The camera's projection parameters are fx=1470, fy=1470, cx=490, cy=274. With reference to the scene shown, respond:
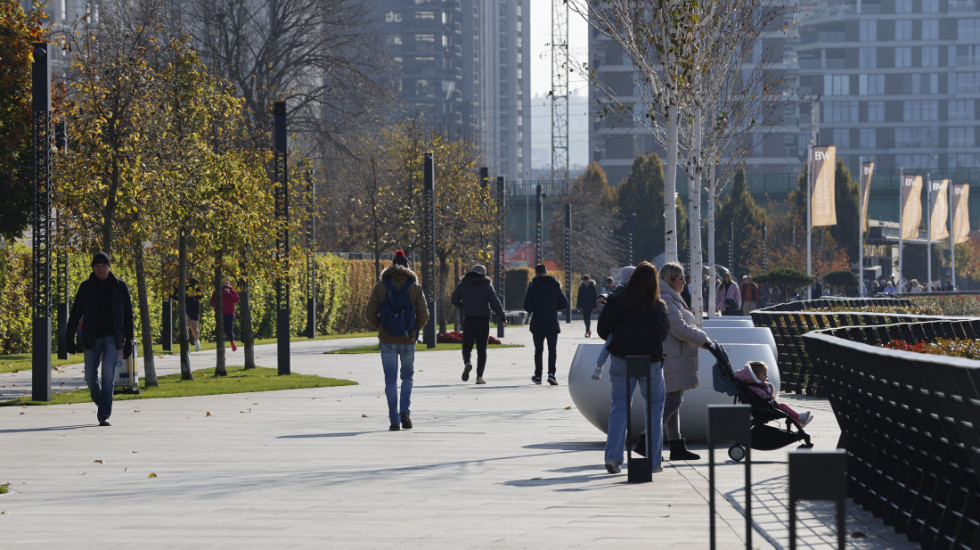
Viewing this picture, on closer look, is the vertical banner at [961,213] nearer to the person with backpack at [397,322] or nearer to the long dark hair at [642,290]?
the person with backpack at [397,322]

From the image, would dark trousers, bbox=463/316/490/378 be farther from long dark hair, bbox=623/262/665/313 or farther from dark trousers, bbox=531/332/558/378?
long dark hair, bbox=623/262/665/313

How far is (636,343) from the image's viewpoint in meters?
11.2

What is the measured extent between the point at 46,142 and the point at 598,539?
1235 centimetres

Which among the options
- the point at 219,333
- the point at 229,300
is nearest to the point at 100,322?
the point at 219,333

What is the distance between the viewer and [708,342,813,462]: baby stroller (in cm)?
1203

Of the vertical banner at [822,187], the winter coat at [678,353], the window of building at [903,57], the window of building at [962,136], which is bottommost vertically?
the winter coat at [678,353]

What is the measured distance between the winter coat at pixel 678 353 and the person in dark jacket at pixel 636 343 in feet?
1.51

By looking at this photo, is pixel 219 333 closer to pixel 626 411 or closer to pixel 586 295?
pixel 626 411

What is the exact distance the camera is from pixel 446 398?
19.1m

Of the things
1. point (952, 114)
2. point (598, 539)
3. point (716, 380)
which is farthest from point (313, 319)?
point (952, 114)

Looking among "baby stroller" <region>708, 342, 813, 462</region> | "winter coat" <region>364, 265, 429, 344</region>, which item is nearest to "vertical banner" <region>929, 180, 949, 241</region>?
"winter coat" <region>364, 265, 429, 344</region>

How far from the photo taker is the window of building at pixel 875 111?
492 feet

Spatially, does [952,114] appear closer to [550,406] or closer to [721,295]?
[721,295]

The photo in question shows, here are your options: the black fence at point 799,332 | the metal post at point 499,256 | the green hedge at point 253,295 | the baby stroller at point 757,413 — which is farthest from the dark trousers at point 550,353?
the metal post at point 499,256
